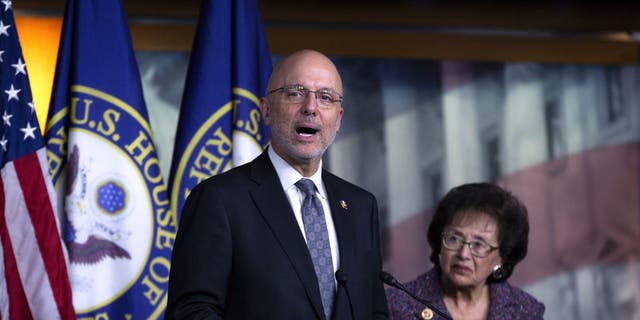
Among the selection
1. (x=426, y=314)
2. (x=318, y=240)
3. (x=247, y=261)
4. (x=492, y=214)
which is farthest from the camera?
(x=492, y=214)

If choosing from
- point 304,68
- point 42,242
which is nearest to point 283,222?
point 304,68

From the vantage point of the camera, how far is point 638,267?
4.96 meters

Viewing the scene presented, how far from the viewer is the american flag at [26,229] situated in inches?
129

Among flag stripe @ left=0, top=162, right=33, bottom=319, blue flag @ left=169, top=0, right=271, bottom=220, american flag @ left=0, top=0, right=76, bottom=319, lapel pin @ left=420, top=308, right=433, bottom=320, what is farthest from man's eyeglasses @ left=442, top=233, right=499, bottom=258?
flag stripe @ left=0, top=162, right=33, bottom=319

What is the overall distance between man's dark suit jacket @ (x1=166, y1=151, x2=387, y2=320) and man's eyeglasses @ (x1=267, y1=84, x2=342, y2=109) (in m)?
0.20

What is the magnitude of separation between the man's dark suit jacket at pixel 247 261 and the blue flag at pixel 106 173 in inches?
61.9

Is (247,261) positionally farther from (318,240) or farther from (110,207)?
(110,207)

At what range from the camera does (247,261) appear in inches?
77.4

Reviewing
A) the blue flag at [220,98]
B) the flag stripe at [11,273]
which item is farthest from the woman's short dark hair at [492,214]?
the flag stripe at [11,273]

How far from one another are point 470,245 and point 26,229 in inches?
65.0

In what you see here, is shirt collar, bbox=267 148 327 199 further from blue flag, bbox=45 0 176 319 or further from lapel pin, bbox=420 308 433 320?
blue flag, bbox=45 0 176 319

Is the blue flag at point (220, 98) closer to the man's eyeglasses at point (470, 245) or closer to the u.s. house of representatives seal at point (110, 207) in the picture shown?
the u.s. house of representatives seal at point (110, 207)

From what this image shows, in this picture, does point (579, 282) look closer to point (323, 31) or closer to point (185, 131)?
point (323, 31)

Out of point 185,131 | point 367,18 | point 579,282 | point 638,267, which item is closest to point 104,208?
point 185,131
